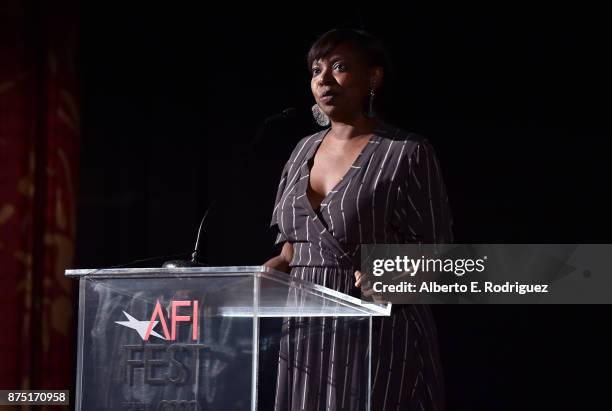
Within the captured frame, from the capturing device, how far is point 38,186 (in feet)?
11.6

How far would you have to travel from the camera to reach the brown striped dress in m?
1.90

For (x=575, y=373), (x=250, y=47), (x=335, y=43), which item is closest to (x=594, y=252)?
(x=575, y=373)

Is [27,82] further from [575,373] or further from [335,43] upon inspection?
[575,373]

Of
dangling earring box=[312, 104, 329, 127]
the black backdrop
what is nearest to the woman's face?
dangling earring box=[312, 104, 329, 127]

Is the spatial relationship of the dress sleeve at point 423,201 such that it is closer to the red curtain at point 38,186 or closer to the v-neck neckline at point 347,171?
the v-neck neckline at point 347,171

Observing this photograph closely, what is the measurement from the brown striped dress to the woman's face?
0.10 meters

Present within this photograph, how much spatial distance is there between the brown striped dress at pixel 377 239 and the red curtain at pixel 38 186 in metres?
1.53

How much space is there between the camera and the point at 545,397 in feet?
9.47

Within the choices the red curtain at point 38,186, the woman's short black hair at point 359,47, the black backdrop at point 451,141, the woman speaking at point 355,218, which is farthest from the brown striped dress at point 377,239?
the red curtain at point 38,186

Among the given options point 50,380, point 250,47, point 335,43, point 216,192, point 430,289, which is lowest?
point 50,380

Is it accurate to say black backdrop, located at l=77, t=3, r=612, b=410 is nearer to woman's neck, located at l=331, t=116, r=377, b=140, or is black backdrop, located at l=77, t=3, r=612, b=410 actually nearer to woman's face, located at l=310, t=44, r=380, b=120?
woman's face, located at l=310, t=44, r=380, b=120

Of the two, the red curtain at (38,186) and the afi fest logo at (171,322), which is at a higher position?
→ the red curtain at (38,186)

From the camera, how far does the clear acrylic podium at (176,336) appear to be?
1556 millimetres

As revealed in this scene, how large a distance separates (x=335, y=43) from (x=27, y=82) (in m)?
1.66
